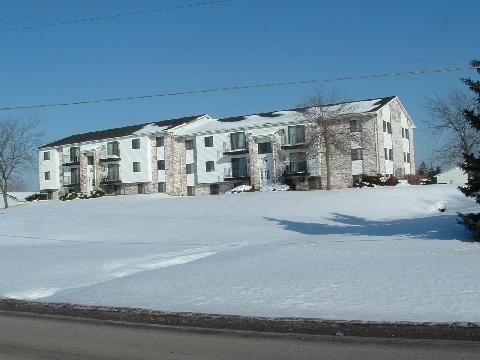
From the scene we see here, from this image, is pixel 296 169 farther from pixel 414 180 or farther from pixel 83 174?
pixel 83 174

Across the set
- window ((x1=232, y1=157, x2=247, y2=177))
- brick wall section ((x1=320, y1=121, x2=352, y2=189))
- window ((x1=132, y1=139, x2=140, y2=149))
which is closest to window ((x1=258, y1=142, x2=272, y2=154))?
window ((x1=232, y1=157, x2=247, y2=177))

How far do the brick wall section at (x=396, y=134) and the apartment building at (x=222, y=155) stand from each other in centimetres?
10

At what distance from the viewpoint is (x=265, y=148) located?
205ft

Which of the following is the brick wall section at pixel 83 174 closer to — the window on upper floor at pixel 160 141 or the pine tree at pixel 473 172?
the window on upper floor at pixel 160 141

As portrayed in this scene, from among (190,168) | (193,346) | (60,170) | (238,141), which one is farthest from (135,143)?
(193,346)

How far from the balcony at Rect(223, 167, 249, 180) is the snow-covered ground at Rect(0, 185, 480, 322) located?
24.2 metres

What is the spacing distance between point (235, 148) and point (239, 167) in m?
2.08

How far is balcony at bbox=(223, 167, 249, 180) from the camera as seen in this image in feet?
210

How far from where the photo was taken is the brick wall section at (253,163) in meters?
62.0

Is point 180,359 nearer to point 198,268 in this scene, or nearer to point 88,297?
point 88,297

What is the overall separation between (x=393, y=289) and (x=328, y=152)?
39966 mm

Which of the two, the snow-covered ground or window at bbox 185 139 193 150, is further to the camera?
window at bbox 185 139 193 150

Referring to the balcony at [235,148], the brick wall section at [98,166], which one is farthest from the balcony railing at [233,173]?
the brick wall section at [98,166]

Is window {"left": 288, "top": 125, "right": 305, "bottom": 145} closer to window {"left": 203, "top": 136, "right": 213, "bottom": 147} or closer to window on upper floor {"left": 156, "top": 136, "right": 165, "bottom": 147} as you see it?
window {"left": 203, "top": 136, "right": 213, "bottom": 147}
